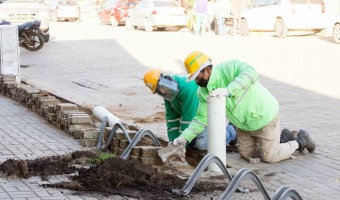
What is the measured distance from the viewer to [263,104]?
7.92 meters

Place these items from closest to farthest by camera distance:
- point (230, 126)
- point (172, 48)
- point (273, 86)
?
point (230, 126)
point (273, 86)
point (172, 48)

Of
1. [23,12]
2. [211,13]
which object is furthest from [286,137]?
[211,13]

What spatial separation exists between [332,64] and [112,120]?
9.78m

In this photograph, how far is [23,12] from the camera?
24.1 metres

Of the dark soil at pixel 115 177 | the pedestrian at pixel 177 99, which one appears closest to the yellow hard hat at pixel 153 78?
the pedestrian at pixel 177 99

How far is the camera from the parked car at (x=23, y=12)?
23969 mm

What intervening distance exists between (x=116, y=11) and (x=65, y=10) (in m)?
7.37

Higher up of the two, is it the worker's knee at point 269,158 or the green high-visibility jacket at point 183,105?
the green high-visibility jacket at point 183,105

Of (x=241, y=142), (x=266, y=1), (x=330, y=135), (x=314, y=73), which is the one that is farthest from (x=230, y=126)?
(x=266, y=1)

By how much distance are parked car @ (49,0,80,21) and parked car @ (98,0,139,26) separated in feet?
13.7

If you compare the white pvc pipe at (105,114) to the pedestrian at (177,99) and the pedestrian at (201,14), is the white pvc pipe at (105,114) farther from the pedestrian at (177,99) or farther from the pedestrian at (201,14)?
the pedestrian at (201,14)

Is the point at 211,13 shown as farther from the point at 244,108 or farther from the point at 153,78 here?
the point at 244,108

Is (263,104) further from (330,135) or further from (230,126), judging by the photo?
(330,135)

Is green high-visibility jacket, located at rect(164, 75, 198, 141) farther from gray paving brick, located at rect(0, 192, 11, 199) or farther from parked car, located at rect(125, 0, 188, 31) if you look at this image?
parked car, located at rect(125, 0, 188, 31)
